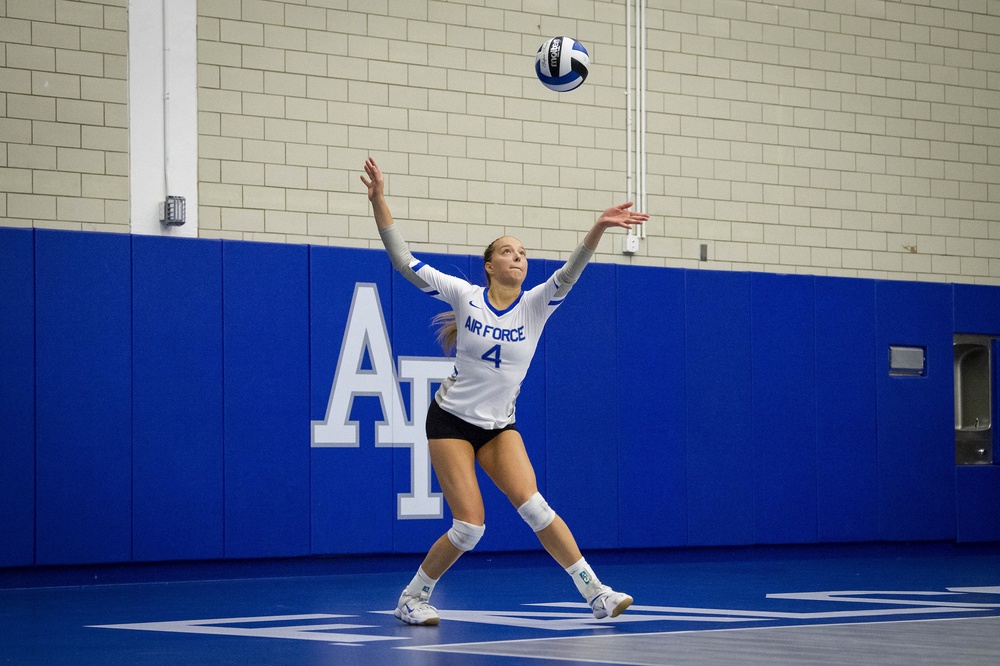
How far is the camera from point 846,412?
1260 centimetres

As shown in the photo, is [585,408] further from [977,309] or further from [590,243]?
[590,243]

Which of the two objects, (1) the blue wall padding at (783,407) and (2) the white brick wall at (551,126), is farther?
(1) the blue wall padding at (783,407)

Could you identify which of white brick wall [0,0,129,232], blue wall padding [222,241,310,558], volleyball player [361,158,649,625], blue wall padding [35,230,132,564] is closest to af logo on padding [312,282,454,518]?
blue wall padding [222,241,310,558]

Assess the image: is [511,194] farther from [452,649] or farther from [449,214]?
A: [452,649]

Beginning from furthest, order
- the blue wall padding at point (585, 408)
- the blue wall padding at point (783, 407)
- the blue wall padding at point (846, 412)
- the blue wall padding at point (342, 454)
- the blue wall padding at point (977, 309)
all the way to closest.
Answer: the blue wall padding at point (977, 309) → the blue wall padding at point (846, 412) → the blue wall padding at point (783, 407) → the blue wall padding at point (585, 408) → the blue wall padding at point (342, 454)

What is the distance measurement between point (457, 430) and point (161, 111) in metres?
4.50

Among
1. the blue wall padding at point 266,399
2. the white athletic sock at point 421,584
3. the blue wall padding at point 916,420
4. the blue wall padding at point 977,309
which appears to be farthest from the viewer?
the blue wall padding at point 977,309

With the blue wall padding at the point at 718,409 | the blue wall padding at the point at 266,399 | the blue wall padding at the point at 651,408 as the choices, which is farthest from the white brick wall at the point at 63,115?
the blue wall padding at the point at 718,409

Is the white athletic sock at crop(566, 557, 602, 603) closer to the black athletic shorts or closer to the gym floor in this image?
the gym floor

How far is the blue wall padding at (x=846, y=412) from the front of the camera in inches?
491

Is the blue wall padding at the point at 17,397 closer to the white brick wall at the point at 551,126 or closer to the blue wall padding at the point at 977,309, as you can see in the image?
the white brick wall at the point at 551,126

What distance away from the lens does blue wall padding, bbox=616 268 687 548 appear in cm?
1166

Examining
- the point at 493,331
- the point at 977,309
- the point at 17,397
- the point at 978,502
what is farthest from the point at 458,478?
the point at 977,309

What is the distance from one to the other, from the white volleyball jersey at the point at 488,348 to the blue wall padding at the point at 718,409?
5.42 meters
